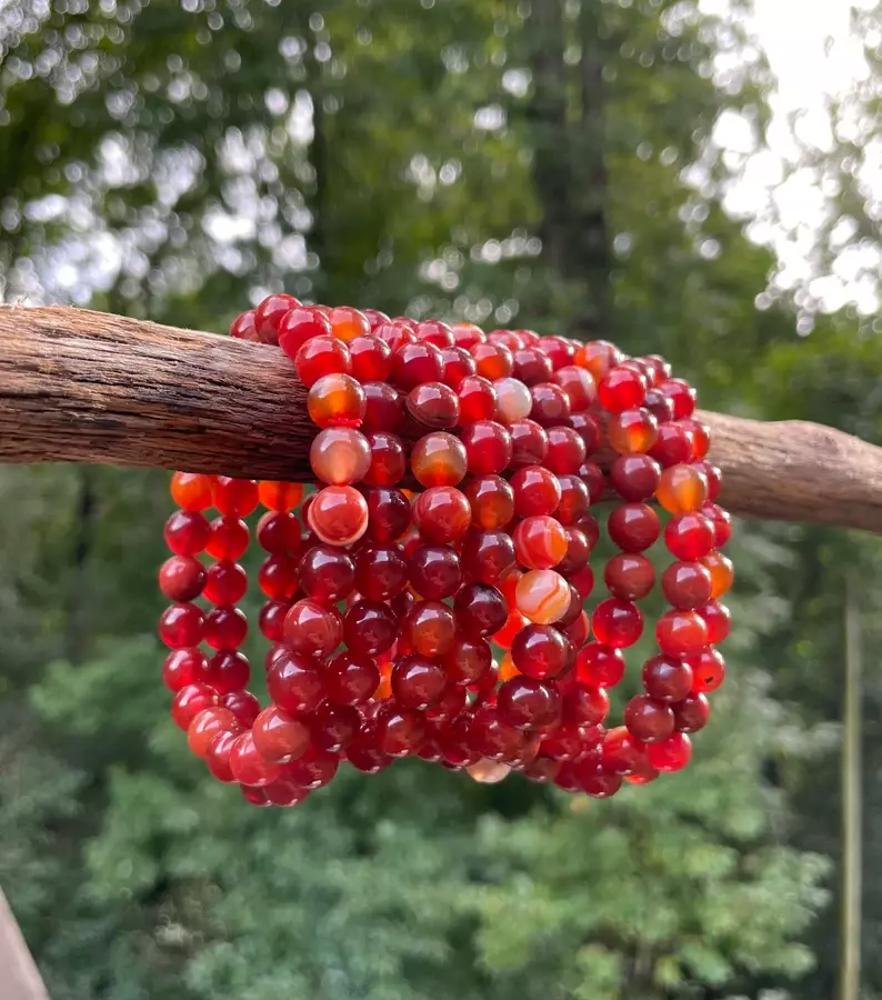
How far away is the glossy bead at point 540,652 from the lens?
615 millimetres

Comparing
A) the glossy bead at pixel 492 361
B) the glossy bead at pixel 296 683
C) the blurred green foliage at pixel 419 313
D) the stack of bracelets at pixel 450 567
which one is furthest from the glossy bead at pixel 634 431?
the blurred green foliage at pixel 419 313

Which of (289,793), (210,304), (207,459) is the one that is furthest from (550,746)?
(210,304)

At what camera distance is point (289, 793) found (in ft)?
2.06

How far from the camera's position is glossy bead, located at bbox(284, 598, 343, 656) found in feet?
1.81

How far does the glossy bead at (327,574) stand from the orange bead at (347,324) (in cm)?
15

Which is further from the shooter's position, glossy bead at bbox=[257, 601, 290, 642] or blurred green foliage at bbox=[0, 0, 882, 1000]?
blurred green foliage at bbox=[0, 0, 882, 1000]

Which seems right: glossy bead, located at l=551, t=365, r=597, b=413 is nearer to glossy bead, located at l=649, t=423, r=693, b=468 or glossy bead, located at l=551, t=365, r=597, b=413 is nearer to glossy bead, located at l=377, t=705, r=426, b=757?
glossy bead, located at l=649, t=423, r=693, b=468

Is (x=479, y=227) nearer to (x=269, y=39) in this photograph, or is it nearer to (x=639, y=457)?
(x=269, y=39)

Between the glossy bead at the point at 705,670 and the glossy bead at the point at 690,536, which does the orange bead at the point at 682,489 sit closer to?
the glossy bead at the point at 690,536

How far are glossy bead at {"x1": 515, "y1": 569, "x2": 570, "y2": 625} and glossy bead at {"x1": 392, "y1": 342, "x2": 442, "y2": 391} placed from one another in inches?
6.1

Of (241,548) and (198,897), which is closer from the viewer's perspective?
(241,548)

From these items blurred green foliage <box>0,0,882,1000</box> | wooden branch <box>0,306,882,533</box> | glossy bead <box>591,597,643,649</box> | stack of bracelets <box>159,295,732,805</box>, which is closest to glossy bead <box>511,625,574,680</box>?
stack of bracelets <box>159,295,732,805</box>

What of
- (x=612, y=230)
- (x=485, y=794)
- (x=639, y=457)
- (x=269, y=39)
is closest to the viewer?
(x=639, y=457)

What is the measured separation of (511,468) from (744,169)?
2.05 meters
